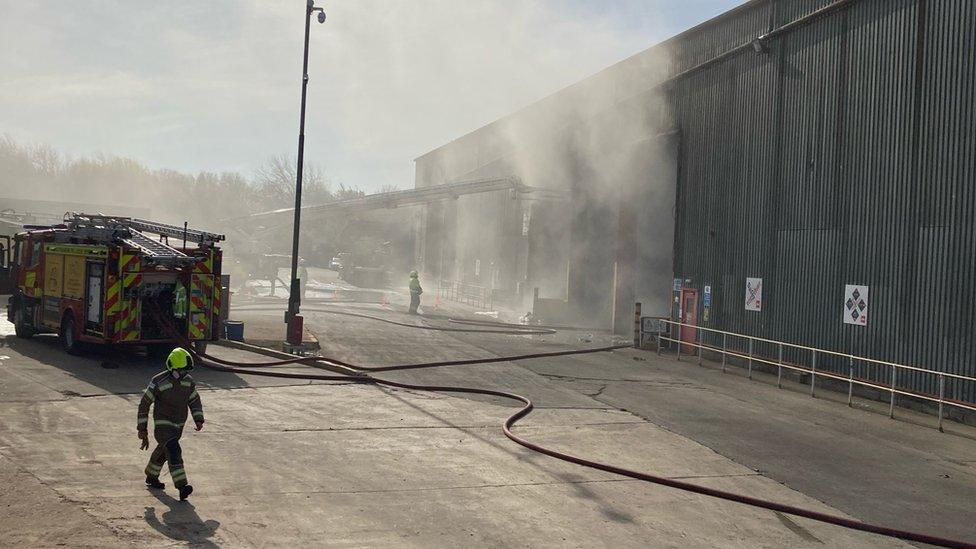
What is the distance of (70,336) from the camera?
721 inches

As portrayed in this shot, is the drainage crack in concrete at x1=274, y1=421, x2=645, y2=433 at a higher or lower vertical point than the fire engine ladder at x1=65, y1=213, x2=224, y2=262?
lower

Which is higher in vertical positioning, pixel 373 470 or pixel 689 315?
pixel 689 315

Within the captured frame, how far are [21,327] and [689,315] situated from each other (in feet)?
58.3

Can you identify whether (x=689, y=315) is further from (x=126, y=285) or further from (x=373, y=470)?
(x=373, y=470)

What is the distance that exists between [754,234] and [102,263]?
50.9 feet

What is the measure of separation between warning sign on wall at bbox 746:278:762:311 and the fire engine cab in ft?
43.3

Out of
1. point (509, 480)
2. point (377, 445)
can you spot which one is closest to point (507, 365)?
point (377, 445)

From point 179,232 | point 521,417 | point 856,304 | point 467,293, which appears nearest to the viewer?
point 521,417

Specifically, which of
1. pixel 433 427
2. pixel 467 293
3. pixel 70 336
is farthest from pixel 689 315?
pixel 467 293

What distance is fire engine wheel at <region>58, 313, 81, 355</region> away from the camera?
717 inches

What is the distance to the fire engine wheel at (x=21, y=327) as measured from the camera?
2059 cm

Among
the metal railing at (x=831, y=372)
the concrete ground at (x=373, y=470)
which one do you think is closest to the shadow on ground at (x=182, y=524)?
the concrete ground at (x=373, y=470)

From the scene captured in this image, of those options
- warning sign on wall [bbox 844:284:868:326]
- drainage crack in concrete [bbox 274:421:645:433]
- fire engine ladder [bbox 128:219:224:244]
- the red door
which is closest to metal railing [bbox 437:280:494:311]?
the red door

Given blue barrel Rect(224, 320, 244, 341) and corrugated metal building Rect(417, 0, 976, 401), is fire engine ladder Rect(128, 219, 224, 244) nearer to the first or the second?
blue barrel Rect(224, 320, 244, 341)
